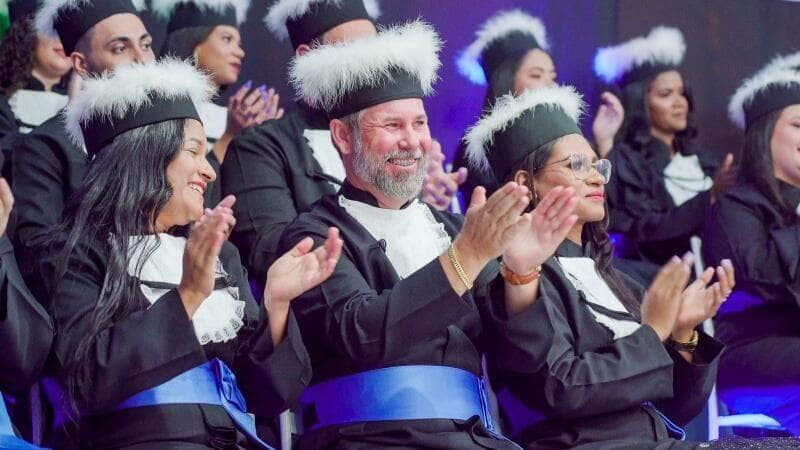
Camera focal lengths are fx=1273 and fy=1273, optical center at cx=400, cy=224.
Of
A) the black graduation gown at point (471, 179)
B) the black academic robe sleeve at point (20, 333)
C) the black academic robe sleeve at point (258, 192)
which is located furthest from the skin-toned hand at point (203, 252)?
the black graduation gown at point (471, 179)

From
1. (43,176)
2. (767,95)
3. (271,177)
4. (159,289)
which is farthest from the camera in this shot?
(767,95)

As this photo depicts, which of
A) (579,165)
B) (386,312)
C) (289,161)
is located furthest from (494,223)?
(289,161)

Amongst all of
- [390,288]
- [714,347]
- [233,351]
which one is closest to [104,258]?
[233,351]

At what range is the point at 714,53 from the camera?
22.7 feet

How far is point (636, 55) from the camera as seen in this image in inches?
254

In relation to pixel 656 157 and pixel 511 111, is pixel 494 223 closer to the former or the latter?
pixel 511 111

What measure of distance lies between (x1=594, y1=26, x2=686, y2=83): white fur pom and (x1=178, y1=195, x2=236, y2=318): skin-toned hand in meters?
3.77

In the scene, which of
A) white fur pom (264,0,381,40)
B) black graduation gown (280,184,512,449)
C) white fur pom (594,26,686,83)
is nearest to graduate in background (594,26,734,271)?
white fur pom (594,26,686,83)

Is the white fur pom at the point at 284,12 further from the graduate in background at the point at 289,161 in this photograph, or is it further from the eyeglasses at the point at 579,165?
the eyeglasses at the point at 579,165

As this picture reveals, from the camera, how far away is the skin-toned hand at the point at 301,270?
126 inches

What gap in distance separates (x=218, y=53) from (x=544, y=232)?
235 centimetres

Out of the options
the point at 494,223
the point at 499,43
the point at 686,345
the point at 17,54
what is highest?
the point at 17,54

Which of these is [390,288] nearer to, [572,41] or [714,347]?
[714,347]

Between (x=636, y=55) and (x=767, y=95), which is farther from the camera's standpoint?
(x=636, y=55)
